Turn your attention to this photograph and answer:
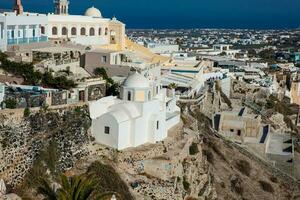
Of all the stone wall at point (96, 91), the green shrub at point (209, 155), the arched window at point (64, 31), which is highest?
the arched window at point (64, 31)

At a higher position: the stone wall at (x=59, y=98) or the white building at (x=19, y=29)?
the white building at (x=19, y=29)

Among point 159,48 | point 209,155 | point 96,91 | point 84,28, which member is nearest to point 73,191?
point 96,91

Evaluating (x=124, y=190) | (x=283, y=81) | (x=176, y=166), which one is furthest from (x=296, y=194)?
(x=283, y=81)

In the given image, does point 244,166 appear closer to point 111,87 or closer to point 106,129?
point 111,87

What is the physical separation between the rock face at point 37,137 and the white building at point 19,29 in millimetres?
8454

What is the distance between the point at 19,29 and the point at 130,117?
10671mm

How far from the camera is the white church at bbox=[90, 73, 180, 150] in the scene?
21406mm

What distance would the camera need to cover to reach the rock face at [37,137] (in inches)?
707

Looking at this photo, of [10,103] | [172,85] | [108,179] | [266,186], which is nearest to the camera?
[10,103]

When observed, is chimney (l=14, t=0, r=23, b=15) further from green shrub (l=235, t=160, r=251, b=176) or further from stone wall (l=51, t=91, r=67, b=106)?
green shrub (l=235, t=160, r=251, b=176)

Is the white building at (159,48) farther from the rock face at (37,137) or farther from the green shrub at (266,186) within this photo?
the rock face at (37,137)

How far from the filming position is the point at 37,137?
19000 mm

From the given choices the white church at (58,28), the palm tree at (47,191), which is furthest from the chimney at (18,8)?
the palm tree at (47,191)

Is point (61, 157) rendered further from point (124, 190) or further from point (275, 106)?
point (275, 106)
